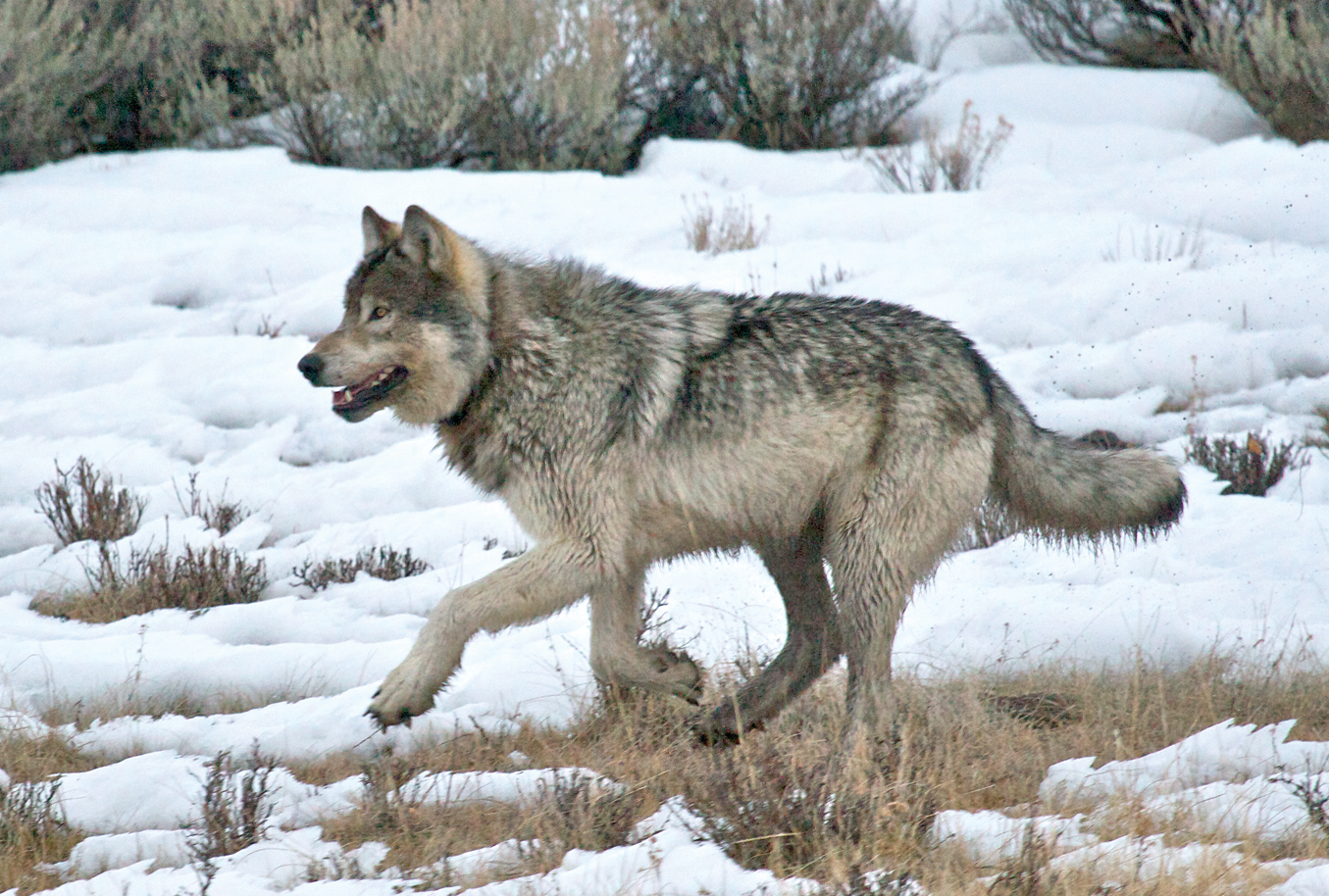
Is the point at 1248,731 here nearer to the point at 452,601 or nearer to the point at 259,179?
the point at 452,601

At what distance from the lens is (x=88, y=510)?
666 centimetres

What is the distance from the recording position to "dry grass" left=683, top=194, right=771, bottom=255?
9664mm

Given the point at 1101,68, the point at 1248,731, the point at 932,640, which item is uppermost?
the point at 1101,68

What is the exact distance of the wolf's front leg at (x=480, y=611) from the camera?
4227 mm

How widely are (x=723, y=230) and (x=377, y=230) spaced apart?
5.30 metres

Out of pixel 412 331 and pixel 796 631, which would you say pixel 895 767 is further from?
pixel 412 331

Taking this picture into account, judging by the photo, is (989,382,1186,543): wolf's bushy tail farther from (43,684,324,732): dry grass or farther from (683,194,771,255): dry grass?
(683,194,771,255): dry grass

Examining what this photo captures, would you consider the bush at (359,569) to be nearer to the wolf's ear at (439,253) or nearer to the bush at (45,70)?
the wolf's ear at (439,253)

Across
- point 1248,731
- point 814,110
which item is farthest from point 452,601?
point 814,110

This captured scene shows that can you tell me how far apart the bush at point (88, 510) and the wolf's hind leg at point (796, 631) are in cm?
384

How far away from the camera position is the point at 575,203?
34.3 feet

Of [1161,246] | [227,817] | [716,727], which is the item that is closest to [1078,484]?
[716,727]

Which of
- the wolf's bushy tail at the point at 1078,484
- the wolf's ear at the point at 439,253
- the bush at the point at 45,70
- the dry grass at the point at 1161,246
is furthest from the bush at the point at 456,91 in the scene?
the wolf's bushy tail at the point at 1078,484

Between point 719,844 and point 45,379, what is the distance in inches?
267
